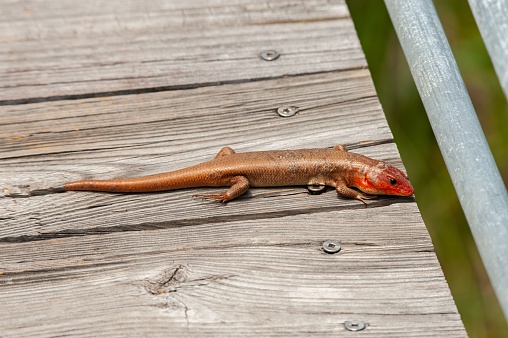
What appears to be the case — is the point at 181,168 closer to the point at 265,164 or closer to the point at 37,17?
the point at 265,164

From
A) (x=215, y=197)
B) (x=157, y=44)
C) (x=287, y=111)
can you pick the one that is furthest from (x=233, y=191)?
(x=157, y=44)

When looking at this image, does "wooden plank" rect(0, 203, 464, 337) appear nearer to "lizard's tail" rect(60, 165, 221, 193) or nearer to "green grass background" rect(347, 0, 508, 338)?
"lizard's tail" rect(60, 165, 221, 193)

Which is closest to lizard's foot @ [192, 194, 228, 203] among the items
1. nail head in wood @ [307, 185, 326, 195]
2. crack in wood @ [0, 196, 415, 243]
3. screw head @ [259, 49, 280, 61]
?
crack in wood @ [0, 196, 415, 243]

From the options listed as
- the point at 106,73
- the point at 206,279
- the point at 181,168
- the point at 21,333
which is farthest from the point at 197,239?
the point at 106,73

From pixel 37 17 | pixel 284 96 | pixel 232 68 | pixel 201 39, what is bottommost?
pixel 284 96

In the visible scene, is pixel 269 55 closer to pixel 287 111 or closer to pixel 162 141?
pixel 287 111
